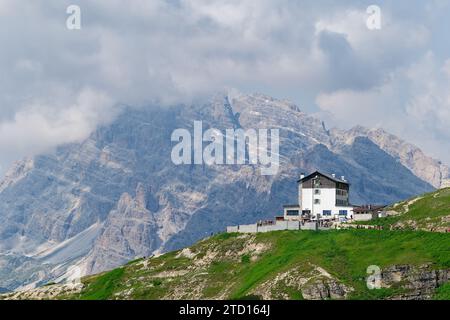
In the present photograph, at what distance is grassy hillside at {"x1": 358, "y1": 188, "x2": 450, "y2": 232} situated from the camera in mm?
165125

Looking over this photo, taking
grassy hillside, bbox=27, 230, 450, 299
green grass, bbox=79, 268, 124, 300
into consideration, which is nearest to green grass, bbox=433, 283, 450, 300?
grassy hillside, bbox=27, 230, 450, 299

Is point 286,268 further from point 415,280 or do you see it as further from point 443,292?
point 443,292

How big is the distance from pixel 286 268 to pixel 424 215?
30858 mm

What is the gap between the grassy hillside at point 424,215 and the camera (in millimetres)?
165125

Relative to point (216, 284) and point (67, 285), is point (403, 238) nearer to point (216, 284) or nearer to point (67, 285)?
point (216, 284)

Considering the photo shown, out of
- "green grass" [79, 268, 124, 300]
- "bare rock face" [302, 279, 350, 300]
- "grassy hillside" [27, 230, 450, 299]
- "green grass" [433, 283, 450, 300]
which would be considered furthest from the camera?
"green grass" [79, 268, 124, 300]

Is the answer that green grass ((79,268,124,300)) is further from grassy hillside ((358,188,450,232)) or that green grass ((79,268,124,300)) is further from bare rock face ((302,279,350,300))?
grassy hillside ((358,188,450,232))

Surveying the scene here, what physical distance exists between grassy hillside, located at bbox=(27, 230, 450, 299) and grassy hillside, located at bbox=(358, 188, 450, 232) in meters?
5.97

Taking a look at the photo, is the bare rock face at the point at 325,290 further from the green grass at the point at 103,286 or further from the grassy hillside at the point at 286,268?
the green grass at the point at 103,286

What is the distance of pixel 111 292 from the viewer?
179 metres

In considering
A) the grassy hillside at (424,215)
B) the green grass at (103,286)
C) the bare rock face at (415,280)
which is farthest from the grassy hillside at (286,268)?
the grassy hillside at (424,215)

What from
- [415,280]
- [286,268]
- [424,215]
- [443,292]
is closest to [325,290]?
[286,268]
